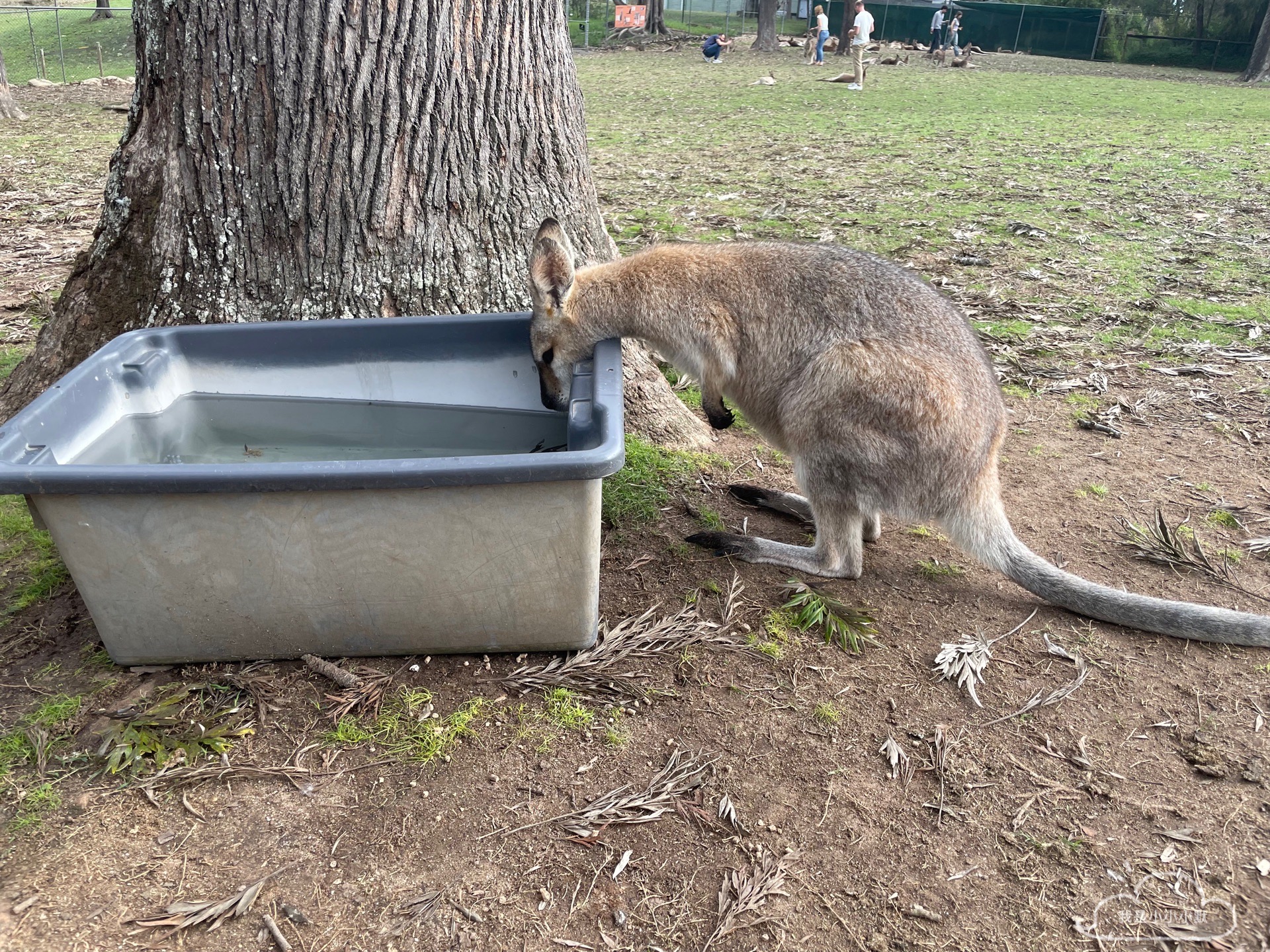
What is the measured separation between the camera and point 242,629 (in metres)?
2.45

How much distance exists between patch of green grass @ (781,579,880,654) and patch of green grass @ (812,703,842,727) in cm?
30

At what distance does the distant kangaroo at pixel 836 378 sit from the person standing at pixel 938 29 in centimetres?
3007

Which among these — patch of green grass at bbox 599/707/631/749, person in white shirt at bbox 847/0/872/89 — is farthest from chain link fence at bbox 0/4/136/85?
patch of green grass at bbox 599/707/631/749

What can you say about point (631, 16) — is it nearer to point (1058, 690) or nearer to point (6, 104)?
point (6, 104)

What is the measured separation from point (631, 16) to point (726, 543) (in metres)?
32.9

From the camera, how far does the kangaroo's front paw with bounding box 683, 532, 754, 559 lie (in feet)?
10.4

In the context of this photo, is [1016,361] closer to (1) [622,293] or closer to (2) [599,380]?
(1) [622,293]

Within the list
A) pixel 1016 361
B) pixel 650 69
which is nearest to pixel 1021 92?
pixel 650 69

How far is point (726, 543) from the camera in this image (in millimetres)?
3184

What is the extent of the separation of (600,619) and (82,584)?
1.46 m

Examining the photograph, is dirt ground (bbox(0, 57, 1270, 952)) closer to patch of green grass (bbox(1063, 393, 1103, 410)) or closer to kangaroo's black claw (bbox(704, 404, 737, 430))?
kangaroo's black claw (bbox(704, 404, 737, 430))

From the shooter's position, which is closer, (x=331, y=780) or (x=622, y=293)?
(x=331, y=780)

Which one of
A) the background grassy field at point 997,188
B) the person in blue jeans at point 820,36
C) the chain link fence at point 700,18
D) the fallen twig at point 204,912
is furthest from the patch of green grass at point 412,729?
the chain link fence at point 700,18

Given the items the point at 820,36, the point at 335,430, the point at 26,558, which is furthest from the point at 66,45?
the point at 335,430
